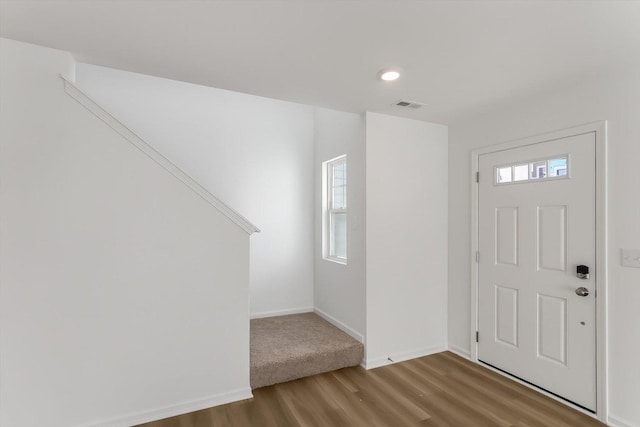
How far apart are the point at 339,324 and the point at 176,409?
5.82 feet

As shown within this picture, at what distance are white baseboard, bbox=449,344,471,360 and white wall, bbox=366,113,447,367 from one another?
0.09m

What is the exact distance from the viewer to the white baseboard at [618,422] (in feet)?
6.80

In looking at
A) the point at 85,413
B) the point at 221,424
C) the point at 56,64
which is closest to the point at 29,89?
the point at 56,64

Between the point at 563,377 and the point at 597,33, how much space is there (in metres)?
2.43

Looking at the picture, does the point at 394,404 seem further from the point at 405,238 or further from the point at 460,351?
the point at 405,238

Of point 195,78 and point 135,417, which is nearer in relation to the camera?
point 135,417

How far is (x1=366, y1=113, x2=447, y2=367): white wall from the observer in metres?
3.04

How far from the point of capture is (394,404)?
2.40 m

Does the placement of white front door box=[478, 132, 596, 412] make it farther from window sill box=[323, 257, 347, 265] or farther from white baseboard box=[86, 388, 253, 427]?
white baseboard box=[86, 388, 253, 427]

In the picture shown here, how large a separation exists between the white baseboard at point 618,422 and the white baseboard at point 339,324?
1.84m

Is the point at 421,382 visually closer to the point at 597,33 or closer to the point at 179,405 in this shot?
the point at 179,405

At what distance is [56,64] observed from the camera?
2.00 meters

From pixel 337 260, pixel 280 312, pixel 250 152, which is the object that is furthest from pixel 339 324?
pixel 250 152

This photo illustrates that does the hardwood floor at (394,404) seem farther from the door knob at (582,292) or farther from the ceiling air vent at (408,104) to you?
the ceiling air vent at (408,104)
